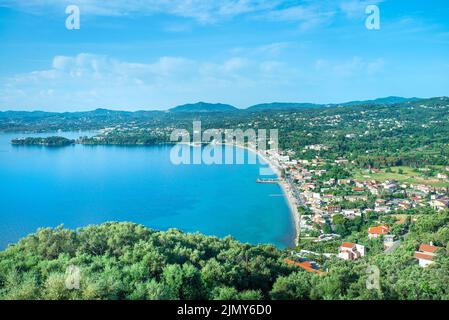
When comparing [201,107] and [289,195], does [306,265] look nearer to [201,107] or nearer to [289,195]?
[289,195]

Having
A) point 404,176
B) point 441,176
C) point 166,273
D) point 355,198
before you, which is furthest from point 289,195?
point 166,273

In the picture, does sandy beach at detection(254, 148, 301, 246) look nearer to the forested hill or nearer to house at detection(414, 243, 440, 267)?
house at detection(414, 243, 440, 267)

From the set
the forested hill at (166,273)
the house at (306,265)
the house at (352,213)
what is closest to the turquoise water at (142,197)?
the house at (352,213)

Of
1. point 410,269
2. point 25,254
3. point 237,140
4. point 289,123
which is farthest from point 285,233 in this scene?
point 289,123

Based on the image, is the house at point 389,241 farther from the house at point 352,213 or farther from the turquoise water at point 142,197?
the house at point 352,213

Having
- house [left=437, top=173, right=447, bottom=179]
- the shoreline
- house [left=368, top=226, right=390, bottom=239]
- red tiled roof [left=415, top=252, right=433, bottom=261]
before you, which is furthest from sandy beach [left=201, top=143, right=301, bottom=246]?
house [left=437, top=173, right=447, bottom=179]
